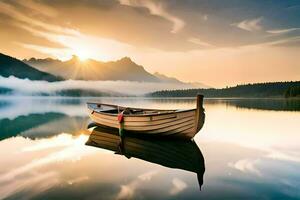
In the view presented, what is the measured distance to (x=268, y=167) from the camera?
13.7 meters

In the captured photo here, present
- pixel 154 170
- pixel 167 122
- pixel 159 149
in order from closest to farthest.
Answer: pixel 154 170, pixel 159 149, pixel 167 122

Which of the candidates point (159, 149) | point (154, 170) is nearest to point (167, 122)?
point (159, 149)

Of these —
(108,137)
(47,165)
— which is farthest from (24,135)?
(47,165)

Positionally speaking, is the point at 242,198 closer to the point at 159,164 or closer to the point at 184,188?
the point at 184,188

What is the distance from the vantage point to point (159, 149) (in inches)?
685

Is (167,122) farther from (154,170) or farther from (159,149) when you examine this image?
(154,170)

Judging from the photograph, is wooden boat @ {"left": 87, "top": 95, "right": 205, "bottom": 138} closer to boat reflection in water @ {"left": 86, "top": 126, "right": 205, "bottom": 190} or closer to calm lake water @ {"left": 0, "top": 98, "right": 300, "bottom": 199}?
boat reflection in water @ {"left": 86, "top": 126, "right": 205, "bottom": 190}

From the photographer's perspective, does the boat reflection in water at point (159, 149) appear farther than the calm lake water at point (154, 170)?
Yes

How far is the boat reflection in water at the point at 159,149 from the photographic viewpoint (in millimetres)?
13948

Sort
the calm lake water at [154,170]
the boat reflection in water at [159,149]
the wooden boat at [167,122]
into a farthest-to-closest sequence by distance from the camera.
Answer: the wooden boat at [167,122]
the boat reflection in water at [159,149]
the calm lake water at [154,170]

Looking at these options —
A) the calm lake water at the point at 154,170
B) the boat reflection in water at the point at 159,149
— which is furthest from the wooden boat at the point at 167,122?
the calm lake water at the point at 154,170

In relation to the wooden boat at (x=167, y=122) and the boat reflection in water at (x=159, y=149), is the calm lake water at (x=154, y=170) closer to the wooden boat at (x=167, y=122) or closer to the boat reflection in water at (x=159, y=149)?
the boat reflection in water at (x=159, y=149)

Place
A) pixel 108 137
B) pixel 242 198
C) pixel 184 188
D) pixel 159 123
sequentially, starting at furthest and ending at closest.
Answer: pixel 108 137
pixel 159 123
pixel 184 188
pixel 242 198

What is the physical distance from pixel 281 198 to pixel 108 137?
14.9m
